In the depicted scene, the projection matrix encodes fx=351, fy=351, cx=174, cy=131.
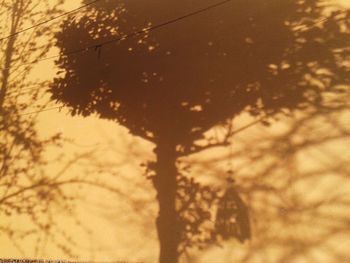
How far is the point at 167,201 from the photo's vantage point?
209 inches

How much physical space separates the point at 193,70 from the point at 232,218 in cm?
242

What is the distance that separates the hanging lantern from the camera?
4727 millimetres

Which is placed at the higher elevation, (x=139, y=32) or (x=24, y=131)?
(x=139, y=32)

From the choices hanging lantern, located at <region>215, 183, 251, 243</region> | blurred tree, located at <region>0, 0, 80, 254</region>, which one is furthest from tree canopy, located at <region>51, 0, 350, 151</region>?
hanging lantern, located at <region>215, 183, 251, 243</region>

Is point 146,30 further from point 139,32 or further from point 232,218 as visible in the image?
point 232,218

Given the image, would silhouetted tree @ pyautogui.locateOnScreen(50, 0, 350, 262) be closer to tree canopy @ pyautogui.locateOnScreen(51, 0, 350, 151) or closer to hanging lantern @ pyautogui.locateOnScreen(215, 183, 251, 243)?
tree canopy @ pyautogui.locateOnScreen(51, 0, 350, 151)

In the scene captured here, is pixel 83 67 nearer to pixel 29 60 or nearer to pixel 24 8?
pixel 29 60

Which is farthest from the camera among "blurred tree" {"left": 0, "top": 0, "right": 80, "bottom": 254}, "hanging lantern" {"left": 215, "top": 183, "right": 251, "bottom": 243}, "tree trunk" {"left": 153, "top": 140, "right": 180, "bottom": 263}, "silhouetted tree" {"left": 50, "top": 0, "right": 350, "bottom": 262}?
"blurred tree" {"left": 0, "top": 0, "right": 80, "bottom": 254}

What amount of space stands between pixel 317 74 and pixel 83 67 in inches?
169

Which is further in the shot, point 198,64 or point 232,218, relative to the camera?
point 198,64

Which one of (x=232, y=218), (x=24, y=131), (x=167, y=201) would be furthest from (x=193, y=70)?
(x=24, y=131)

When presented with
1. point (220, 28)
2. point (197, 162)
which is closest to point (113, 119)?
point (197, 162)

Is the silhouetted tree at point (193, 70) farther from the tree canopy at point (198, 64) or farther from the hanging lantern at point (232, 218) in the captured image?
the hanging lantern at point (232, 218)

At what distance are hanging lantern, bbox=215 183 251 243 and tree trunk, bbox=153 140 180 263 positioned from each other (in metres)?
0.68
